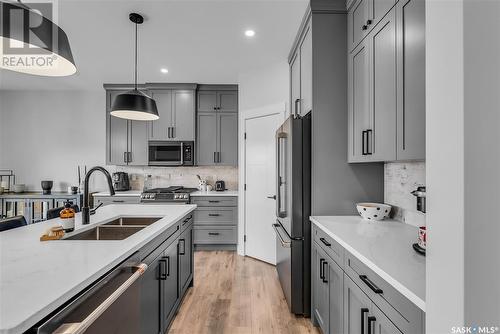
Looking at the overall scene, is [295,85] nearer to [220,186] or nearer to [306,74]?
[306,74]

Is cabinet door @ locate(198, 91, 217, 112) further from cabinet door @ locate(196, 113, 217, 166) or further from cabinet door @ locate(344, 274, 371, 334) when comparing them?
cabinet door @ locate(344, 274, 371, 334)

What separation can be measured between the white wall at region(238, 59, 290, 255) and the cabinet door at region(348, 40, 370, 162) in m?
1.28

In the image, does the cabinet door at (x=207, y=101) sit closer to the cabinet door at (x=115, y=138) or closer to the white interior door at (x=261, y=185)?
the white interior door at (x=261, y=185)

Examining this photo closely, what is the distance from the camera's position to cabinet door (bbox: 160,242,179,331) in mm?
1752

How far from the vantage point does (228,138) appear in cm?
433

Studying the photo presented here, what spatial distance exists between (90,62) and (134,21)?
1467 millimetres

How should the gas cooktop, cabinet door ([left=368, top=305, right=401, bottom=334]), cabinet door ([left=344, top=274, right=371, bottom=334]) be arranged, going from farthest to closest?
the gas cooktop → cabinet door ([left=344, top=274, right=371, bottom=334]) → cabinet door ([left=368, top=305, right=401, bottom=334])

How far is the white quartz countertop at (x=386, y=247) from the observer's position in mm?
905

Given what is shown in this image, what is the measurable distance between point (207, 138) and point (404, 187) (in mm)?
3163

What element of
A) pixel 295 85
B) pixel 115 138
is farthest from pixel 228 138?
pixel 115 138

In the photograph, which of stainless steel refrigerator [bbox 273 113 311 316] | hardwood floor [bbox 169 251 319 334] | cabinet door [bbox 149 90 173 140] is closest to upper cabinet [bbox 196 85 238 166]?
cabinet door [bbox 149 90 173 140]

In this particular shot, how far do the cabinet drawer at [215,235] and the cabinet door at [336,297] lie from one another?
2.45 m

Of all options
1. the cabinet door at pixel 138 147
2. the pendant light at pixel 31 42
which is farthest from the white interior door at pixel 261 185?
the pendant light at pixel 31 42
